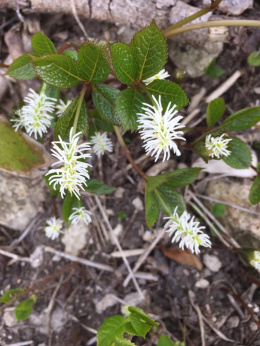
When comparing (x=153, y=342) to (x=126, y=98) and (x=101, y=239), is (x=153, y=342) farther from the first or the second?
(x=126, y=98)

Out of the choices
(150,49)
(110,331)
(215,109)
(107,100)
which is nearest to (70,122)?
(107,100)

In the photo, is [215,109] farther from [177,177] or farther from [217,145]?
[177,177]

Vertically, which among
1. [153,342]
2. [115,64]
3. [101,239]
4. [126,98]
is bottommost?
[153,342]

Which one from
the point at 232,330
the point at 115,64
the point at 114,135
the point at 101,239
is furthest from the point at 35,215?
the point at 232,330

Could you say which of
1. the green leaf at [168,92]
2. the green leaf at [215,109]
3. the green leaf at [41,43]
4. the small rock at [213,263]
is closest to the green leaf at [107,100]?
the green leaf at [168,92]

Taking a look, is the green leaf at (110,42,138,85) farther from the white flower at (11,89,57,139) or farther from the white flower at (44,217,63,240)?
the white flower at (44,217,63,240)

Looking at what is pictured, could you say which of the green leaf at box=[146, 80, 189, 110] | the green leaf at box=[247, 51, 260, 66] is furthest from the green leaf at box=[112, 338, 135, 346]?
the green leaf at box=[247, 51, 260, 66]
